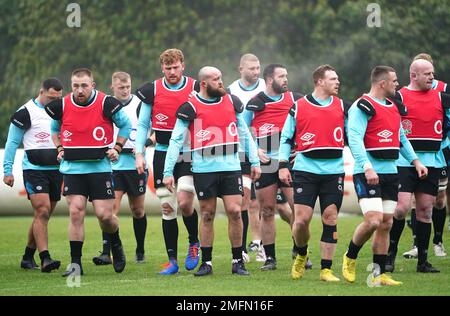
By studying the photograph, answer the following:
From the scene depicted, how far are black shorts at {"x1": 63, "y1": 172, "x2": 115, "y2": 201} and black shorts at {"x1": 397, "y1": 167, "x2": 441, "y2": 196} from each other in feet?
11.1

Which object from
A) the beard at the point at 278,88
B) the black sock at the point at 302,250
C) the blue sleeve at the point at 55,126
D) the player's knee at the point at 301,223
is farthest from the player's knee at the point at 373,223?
the blue sleeve at the point at 55,126

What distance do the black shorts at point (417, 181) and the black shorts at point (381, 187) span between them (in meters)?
1.08

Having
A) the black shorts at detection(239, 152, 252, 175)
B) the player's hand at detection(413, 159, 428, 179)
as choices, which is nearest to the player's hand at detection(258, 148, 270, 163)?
the black shorts at detection(239, 152, 252, 175)

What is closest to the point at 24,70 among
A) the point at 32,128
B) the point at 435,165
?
the point at 32,128

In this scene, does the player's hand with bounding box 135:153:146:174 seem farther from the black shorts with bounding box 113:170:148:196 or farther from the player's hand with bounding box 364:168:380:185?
the player's hand with bounding box 364:168:380:185

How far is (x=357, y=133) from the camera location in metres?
11.0

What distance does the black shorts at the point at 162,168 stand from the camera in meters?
12.3

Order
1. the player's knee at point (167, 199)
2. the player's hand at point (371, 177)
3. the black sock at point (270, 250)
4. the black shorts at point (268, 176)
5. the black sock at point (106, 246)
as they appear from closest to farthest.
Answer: the player's hand at point (371, 177)
the player's knee at point (167, 199)
the black sock at point (270, 250)
the black shorts at point (268, 176)
the black sock at point (106, 246)

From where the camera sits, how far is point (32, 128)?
43.3ft

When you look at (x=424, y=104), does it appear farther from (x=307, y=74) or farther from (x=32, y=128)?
(x=307, y=74)

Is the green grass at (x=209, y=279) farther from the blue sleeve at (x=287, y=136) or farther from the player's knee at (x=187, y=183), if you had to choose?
the blue sleeve at (x=287, y=136)

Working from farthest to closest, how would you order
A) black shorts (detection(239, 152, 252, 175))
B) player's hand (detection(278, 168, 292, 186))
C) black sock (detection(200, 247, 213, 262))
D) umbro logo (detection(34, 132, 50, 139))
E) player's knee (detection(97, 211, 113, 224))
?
black shorts (detection(239, 152, 252, 175)) → umbro logo (detection(34, 132, 50, 139)) → player's knee (detection(97, 211, 113, 224)) → black sock (detection(200, 247, 213, 262)) → player's hand (detection(278, 168, 292, 186))

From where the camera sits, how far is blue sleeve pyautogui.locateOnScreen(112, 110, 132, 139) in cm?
1225

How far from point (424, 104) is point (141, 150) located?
3.38 metres
